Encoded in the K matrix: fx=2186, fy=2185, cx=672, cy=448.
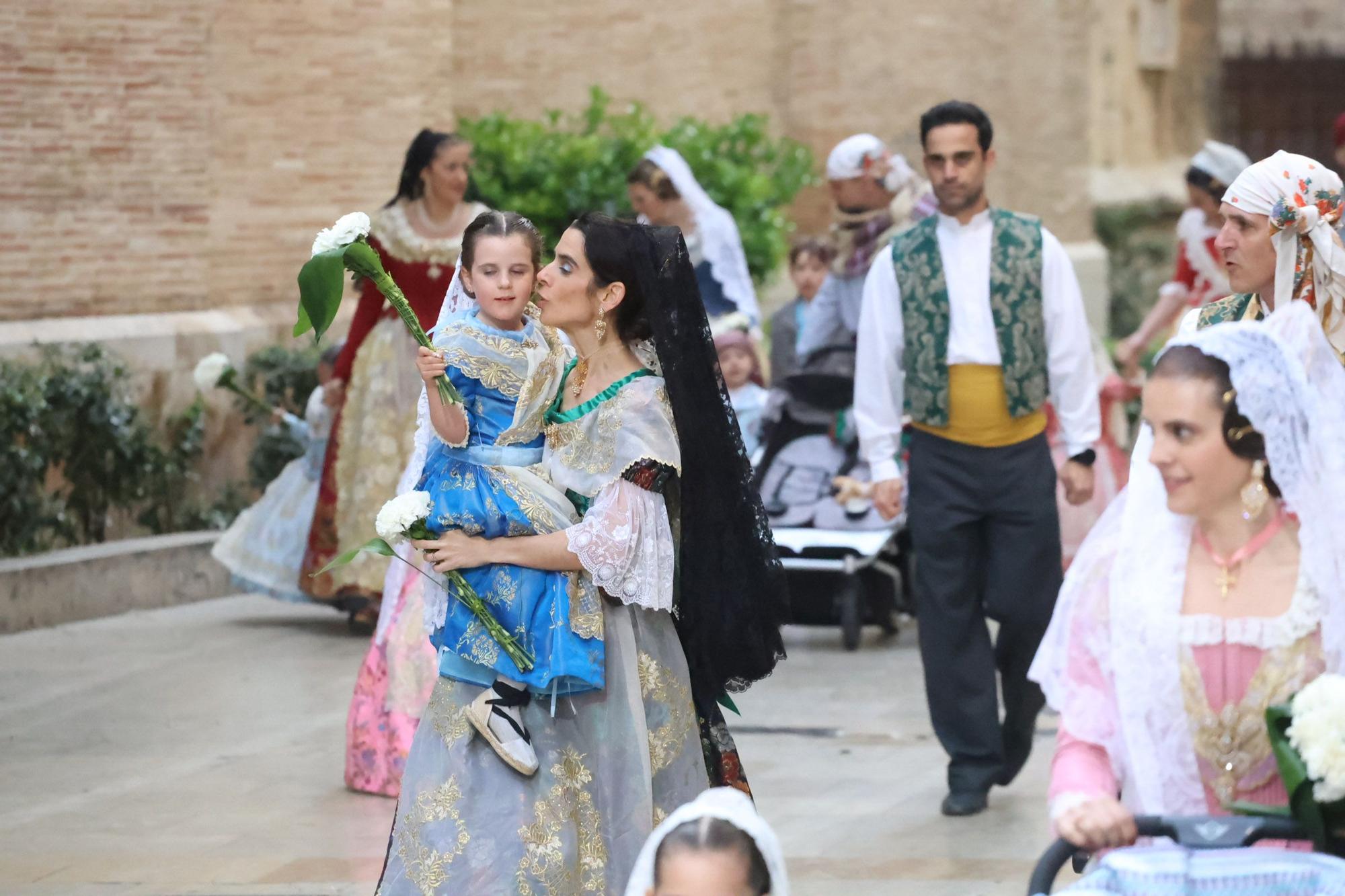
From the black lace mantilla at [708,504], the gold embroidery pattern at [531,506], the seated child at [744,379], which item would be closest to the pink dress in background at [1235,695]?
the black lace mantilla at [708,504]

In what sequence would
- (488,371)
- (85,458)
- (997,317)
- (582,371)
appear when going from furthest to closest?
(85,458), (997,317), (488,371), (582,371)

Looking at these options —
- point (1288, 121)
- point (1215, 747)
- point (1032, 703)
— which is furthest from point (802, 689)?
point (1288, 121)

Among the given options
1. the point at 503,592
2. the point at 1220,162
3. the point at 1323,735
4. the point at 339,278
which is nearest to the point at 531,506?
the point at 503,592

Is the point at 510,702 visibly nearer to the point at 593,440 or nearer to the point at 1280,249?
the point at 593,440

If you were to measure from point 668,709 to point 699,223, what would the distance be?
5.87 m

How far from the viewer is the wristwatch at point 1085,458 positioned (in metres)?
6.67

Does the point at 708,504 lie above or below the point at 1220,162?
below

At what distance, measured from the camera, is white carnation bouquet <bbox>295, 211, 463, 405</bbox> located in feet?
15.6

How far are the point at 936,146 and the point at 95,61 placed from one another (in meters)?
6.59

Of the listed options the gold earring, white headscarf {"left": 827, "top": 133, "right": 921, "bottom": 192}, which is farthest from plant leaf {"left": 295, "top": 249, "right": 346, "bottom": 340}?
white headscarf {"left": 827, "top": 133, "right": 921, "bottom": 192}

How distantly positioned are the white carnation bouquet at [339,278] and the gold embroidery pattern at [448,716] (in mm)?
649

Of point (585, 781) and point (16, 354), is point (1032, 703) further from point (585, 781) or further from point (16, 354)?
point (16, 354)

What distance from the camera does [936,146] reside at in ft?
21.7

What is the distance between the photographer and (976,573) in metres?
6.74
